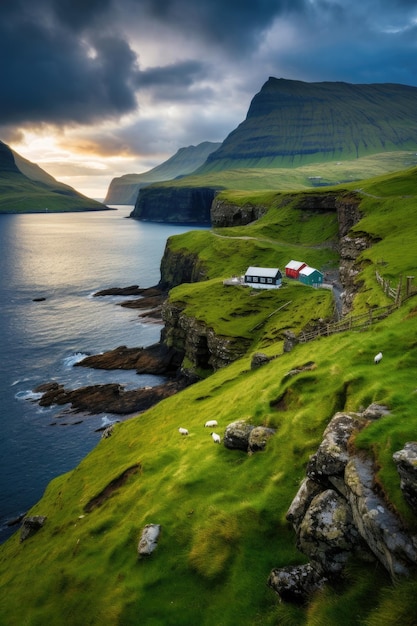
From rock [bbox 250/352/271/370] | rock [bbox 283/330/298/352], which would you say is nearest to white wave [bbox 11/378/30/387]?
rock [bbox 250/352/271/370]

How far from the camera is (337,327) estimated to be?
135 feet

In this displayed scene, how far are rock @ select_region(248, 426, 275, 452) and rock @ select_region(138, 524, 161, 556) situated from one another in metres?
7.37

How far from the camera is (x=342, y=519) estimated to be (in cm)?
1547

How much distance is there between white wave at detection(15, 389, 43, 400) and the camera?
79312 mm

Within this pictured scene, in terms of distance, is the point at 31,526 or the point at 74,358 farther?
the point at 74,358

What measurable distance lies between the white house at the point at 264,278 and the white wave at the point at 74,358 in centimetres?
4554

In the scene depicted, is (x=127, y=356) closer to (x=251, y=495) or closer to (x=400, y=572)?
(x=251, y=495)

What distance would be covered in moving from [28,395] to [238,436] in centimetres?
6624

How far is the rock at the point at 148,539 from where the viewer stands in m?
21.9

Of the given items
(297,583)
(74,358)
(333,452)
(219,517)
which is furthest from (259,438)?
(74,358)

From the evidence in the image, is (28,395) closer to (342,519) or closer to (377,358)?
(377,358)

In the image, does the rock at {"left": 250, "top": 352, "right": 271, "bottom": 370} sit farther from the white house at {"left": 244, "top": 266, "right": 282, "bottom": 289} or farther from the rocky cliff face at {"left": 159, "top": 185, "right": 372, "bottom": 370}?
the white house at {"left": 244, "top": 266, "right": 282, "bottom": 289}

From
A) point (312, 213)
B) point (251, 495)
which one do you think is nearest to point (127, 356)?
point (251, 495)

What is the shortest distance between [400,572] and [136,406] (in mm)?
66421
